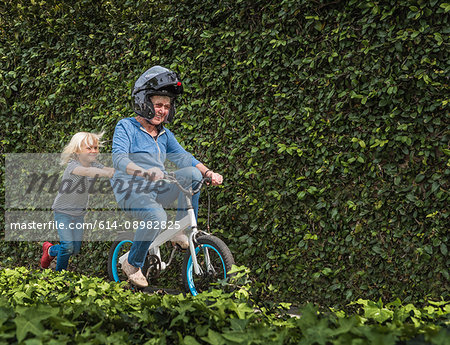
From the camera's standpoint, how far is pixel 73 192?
16.3 ft

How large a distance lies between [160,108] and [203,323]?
2.50 m

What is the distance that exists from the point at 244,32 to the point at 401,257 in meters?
2.58

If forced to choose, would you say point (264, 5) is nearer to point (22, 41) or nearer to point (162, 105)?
point (162, 105)

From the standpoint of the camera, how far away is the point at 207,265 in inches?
154

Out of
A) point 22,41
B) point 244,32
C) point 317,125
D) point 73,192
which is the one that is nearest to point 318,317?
point 317,125

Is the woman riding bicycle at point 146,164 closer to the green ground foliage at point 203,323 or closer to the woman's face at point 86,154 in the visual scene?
the woman's face at point 86,154

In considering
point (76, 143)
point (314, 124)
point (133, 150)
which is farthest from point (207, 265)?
point (76, 143)

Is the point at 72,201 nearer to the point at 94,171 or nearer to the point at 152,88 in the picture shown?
the point at 94,171

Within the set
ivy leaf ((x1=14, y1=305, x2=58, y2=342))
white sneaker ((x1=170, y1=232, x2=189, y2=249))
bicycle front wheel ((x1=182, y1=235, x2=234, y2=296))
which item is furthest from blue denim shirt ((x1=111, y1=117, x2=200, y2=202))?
ivy leaf ((x1=14, y1=305, x2=58, y2=342))

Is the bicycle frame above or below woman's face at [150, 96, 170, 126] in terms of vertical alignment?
below

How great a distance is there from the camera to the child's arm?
431cm

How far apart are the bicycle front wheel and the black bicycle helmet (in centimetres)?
127

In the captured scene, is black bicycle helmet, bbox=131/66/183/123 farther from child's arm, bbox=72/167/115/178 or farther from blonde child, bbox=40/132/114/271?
blonde child, bbox=40/132/114/271

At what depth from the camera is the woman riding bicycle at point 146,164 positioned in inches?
159
